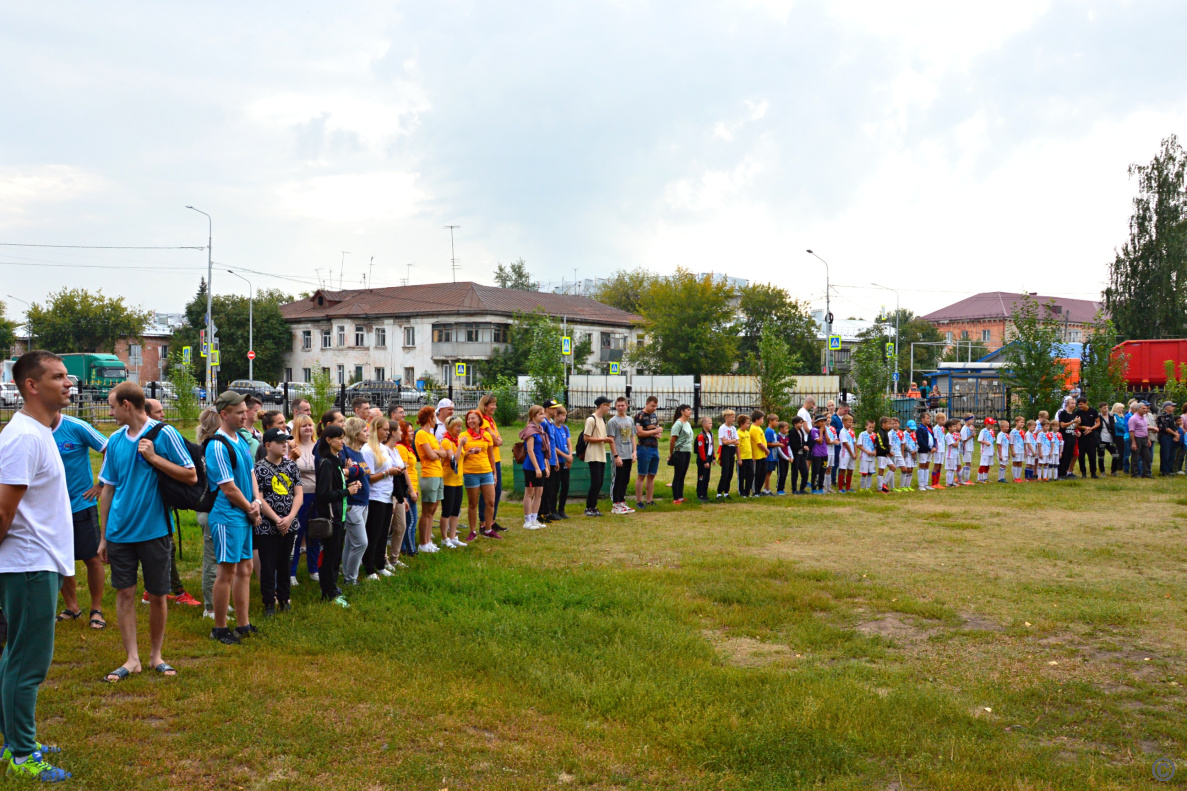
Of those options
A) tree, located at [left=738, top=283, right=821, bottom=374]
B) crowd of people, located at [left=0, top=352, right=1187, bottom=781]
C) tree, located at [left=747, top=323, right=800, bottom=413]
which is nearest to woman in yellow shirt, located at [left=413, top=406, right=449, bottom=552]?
crowd of people, located at [left=0, top=352, right=1187, bottom=781]

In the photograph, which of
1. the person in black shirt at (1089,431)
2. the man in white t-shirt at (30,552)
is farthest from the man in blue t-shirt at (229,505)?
the person in black shirt at (1089,431)

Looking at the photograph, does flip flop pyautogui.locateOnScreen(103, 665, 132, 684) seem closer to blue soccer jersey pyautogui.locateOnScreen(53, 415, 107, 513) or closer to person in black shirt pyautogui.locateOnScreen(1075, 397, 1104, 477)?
blue soccer jersey pyautogui.locateOnScreen(53, 415, 107, 513)

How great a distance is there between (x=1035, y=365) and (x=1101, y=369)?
6.29 feet

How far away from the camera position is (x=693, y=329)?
197 ft

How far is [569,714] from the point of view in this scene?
5148mm

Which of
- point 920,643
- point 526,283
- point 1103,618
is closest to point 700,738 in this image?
point 920,643

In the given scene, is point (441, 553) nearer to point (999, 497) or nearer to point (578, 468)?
point (578, 468)

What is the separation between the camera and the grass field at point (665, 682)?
4426mm

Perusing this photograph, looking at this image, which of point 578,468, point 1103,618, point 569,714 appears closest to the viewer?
point 569,714

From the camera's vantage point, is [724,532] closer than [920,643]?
No

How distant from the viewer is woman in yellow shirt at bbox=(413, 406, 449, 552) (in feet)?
32.9

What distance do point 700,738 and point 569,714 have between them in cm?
84

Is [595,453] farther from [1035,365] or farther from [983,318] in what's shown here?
[983,318]

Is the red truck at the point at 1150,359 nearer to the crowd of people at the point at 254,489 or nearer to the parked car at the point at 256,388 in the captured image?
the crowd of people at the point at 254,489
